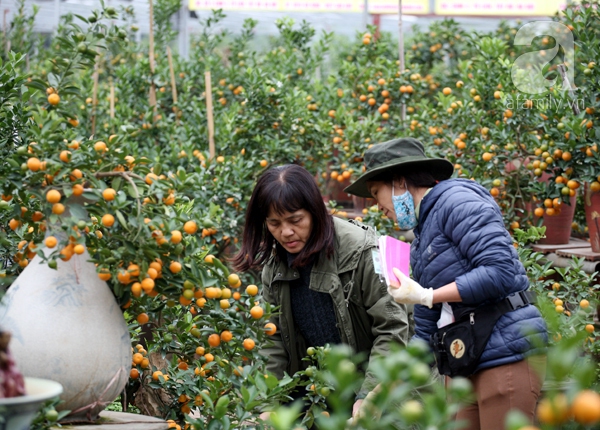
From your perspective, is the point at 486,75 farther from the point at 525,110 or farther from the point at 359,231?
the point at 359,231

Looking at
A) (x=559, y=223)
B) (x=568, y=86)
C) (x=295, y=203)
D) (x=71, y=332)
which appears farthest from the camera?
(x=559, y=223)

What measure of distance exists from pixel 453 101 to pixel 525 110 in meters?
0.80

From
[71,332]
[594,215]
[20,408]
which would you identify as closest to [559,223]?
[594,215]

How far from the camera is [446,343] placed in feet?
8.10

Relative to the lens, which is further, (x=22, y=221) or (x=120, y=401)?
(x=120, y=401)

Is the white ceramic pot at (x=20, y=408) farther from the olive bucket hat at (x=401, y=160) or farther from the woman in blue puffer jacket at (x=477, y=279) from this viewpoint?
the olive bucket hat at (x=401, y=160)

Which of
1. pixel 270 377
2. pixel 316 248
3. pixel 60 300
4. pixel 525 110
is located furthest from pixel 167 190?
pixel 525 110

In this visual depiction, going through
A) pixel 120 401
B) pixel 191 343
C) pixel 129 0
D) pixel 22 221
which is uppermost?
pixel 129 0

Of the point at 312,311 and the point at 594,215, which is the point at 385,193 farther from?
the point at 594,215

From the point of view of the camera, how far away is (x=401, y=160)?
2621mm

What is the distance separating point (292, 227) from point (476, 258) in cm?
67

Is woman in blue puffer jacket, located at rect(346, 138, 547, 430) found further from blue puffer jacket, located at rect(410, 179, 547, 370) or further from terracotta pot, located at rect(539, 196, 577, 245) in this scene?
terracotta pot, located at rect(539, 196, 577, 245)

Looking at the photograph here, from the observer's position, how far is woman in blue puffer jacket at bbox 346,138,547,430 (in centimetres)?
230

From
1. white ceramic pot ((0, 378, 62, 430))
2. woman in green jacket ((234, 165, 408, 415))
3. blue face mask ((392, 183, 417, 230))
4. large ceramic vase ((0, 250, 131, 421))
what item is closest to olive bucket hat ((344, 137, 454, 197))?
blue face mask ((392, 183, 417, 230))
